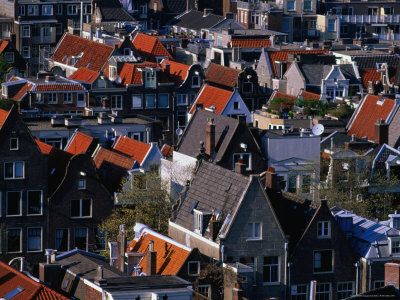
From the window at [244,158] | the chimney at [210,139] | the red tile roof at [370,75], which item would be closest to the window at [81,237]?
the chimney at [210,139]

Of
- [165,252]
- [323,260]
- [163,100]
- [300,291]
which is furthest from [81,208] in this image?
[163,100]

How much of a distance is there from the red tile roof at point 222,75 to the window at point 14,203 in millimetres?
53794

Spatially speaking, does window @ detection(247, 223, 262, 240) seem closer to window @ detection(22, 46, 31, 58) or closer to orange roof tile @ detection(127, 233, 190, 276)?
orange roof tile @ detection(127, 233, 190, 276)

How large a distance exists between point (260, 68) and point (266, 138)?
5433 centimetres

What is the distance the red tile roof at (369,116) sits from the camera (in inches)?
4990

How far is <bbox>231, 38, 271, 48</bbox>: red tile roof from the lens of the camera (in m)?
179

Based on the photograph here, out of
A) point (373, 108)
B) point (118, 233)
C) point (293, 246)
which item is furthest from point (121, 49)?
point (293, 246)

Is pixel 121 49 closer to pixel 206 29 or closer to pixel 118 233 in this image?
pixel 206 29

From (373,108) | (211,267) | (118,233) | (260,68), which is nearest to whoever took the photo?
(211,267)

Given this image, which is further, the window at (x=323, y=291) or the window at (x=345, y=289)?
the window at (x=345, y=289)

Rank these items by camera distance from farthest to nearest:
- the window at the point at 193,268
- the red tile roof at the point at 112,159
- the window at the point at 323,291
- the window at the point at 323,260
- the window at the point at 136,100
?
the window at the point at 136,100
the red tile roof at the point at 112,159
the window at the point at 323,291
the window at the point at 323,260
the window at the point at 193,268

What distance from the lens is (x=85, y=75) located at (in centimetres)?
15562

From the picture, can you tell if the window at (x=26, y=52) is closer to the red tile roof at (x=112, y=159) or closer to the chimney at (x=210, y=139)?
the red tile roof at (x=112, y=159)

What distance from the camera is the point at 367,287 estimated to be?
90.1 meters
